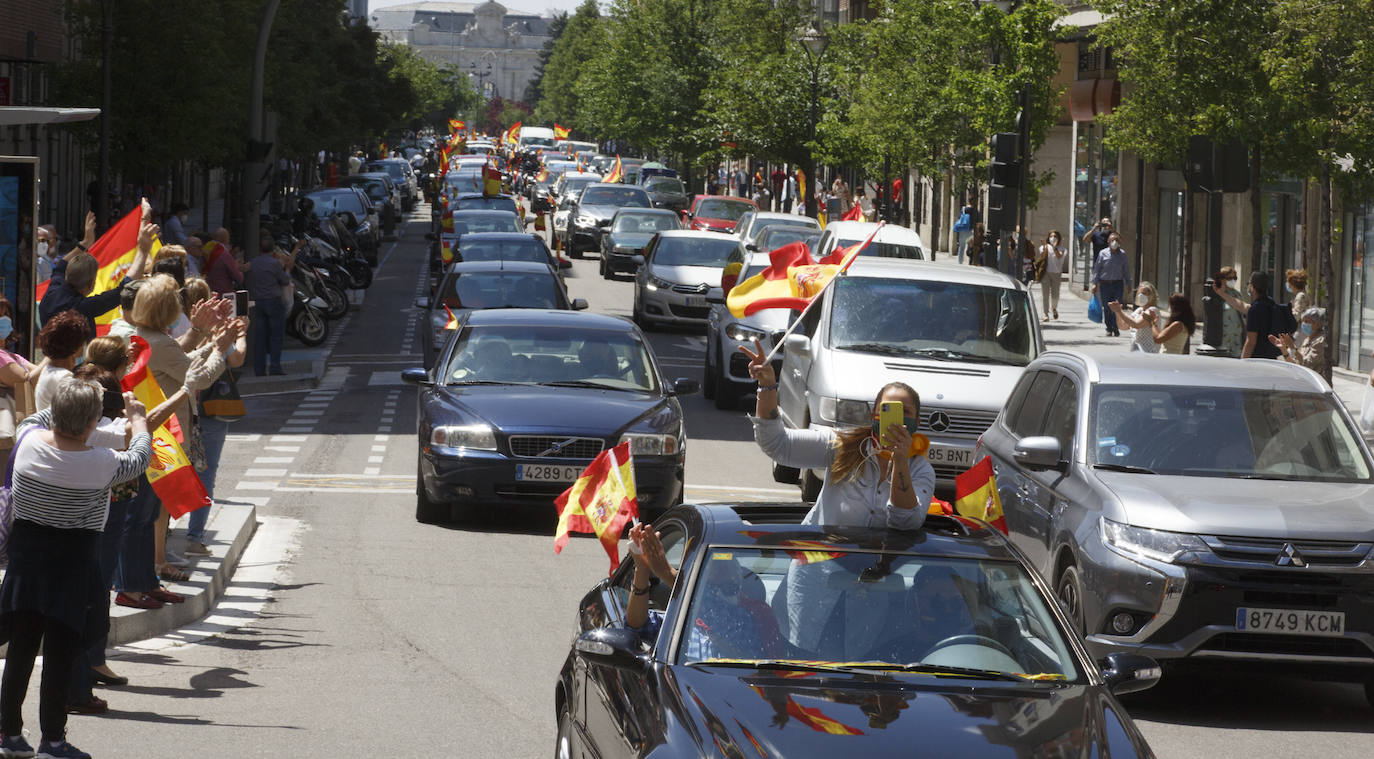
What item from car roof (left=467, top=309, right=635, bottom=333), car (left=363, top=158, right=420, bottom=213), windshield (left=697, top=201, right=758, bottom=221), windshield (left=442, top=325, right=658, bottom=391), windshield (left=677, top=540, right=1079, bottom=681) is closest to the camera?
windshield (left=677, top=540, right=1079, bottom=681)

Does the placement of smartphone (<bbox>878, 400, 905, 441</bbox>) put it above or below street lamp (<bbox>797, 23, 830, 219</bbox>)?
below

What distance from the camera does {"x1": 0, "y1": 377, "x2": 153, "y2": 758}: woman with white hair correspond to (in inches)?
307

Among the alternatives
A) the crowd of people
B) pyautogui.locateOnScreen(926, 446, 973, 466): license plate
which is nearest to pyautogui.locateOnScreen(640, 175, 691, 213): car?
pyautogui.locateOnScreen(926, 446, 973, 466): license plate

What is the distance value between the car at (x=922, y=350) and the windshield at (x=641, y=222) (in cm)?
2702

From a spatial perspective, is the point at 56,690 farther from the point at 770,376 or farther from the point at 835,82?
the point at 835,82

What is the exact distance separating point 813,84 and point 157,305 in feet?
145

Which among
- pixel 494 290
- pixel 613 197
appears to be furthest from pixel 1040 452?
pixel 613 197

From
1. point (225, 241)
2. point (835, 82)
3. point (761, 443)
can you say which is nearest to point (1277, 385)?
point (761, 443)

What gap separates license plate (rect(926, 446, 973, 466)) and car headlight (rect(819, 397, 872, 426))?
0.57 metres

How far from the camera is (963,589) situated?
641 centimetres

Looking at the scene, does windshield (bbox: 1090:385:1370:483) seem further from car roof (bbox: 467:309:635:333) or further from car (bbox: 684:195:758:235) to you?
car (bbox: 684:195:758:235)

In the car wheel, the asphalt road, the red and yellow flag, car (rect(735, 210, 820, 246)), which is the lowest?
the asphalt road

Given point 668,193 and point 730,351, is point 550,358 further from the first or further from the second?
point 668,193

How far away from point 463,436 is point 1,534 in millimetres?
A: 5911
